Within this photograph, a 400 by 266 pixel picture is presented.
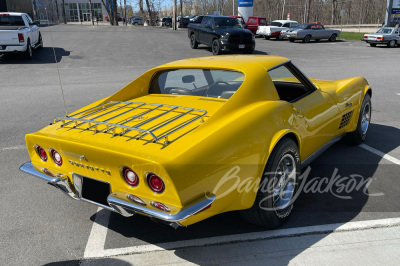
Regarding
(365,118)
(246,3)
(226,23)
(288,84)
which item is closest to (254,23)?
(246,3)

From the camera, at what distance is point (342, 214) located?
3301 millimetres

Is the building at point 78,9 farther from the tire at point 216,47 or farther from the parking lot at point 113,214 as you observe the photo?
the parking lot at point 113,214

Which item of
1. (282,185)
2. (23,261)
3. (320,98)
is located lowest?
(23,261)

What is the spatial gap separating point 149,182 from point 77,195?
2.59 ft

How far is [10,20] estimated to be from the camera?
48.3 ft

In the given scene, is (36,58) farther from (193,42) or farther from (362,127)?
(362,127)

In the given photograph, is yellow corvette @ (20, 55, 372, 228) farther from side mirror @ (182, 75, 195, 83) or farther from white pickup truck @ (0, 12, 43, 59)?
white pickup truck @ (0, 12, 43, 59)

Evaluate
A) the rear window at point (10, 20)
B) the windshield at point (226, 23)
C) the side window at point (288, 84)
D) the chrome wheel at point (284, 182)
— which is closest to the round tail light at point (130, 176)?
the chrome wheel at point (284, 182)

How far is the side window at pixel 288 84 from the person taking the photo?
384 cm

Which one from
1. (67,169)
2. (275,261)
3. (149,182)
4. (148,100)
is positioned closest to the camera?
(149,182)

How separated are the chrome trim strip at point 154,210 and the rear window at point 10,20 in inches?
587

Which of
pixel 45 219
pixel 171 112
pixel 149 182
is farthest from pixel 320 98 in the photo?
pixel 45 219

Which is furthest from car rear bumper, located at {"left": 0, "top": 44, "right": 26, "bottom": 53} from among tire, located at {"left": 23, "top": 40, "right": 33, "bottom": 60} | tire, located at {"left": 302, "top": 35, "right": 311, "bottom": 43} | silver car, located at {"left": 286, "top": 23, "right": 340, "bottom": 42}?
tire, located at {"left": 302, "top": 35, "right": 311, "bottom": 43}

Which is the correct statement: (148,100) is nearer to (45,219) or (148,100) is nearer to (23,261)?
(45,219)
